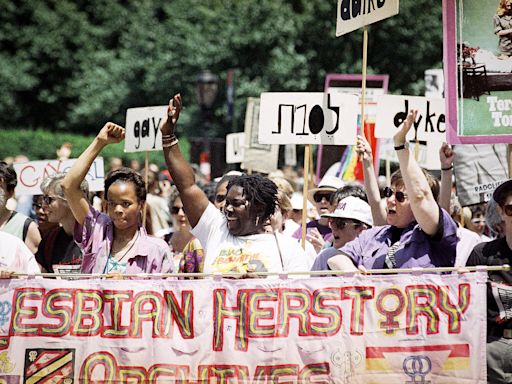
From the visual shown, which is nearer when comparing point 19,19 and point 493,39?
point 493,39

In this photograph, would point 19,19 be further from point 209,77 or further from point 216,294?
point 216,294

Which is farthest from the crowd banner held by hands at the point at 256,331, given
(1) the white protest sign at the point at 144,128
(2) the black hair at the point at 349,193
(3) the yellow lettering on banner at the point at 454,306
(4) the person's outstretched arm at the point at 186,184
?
(1) the white protest sign at the point at 144,128

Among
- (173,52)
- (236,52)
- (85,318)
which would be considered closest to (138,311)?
(85,318)

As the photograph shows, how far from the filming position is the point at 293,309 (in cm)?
514

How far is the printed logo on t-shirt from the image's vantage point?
17.7 ft

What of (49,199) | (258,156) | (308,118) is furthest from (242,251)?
(258,156)

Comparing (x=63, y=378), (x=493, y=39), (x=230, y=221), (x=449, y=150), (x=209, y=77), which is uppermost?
(x=209, y=77)

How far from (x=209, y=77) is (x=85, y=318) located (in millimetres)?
13446

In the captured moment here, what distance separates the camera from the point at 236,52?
2859cm

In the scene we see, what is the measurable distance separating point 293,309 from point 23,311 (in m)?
1.37

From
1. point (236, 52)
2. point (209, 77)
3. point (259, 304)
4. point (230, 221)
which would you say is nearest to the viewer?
point (259, 304)

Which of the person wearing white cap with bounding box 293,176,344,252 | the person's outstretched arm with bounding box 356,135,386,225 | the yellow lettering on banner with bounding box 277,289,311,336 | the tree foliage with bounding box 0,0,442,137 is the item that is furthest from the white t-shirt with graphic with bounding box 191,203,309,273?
the tree foliage with bounding box 0,0,442,137

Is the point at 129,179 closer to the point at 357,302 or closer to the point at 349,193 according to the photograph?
the point at 357,302

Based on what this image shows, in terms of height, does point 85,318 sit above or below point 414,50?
below
